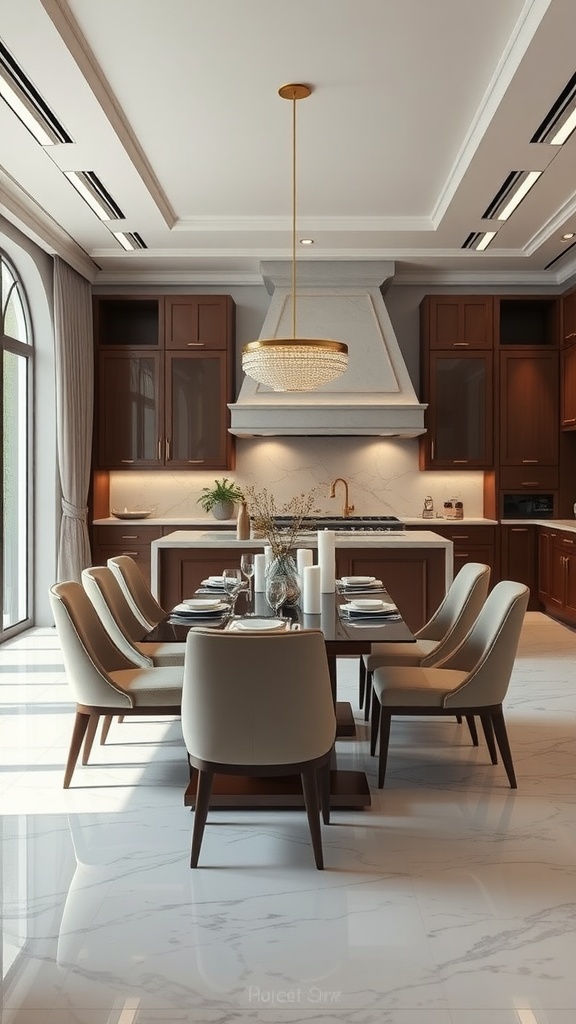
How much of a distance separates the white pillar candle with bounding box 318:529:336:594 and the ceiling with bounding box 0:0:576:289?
219cm

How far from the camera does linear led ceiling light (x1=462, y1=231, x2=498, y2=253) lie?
264 inches

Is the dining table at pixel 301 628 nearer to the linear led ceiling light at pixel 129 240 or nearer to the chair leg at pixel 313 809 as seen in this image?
the chair leg at pixel 313 809

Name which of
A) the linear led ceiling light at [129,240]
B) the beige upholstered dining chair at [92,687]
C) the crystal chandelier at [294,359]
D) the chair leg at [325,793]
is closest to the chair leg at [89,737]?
the beige upholstered dining chair at [92,687]

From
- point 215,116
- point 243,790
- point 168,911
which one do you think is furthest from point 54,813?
point 215,116

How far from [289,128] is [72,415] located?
3160 mm

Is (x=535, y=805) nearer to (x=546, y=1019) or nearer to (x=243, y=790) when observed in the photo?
(x=243, y=790)

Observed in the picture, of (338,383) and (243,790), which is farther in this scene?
(338,383)

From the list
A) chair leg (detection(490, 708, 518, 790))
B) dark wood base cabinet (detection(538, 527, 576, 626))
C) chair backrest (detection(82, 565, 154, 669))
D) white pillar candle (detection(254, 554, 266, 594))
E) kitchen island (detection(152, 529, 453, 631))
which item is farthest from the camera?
dark wood base cabinet (detection(538, 527, 576, 626))

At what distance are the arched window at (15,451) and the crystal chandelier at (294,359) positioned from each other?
2.35 meters

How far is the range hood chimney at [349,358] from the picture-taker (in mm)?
7395

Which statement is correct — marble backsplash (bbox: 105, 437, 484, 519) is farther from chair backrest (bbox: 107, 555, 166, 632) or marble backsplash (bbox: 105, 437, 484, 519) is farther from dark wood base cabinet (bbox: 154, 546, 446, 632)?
chair backrest (bbox: 107, 555, 166, 632)

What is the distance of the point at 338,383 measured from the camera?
292 inches

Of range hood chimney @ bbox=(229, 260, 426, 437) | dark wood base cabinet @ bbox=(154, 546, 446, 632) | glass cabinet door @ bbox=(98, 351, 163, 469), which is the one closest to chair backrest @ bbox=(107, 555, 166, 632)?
dark wood base cabinet @ bbox=(154, 546, 446, 632)

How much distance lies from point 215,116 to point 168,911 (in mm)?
3945
